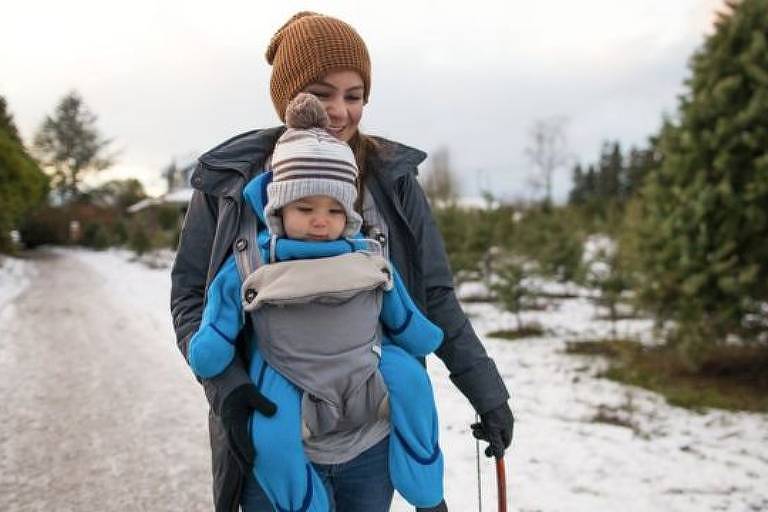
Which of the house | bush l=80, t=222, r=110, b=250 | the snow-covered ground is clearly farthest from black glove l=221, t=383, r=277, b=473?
bush l=80, t=222, r=110, b=250

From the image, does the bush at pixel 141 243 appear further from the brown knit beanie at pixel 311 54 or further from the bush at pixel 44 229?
the brown knit beanie at pixel 311 54

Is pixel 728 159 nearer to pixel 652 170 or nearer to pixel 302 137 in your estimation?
pixel 652 170

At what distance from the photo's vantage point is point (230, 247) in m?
1.49

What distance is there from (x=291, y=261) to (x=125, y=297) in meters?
12.4

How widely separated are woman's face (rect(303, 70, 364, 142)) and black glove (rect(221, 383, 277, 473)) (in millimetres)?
702

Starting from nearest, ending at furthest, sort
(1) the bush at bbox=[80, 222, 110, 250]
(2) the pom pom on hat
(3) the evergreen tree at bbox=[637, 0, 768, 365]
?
(2) the pom pom on hat, (3) the evergreen tree at bbox=[637, 0, 768, 365], (1) the bush at bbox=[80, 222, 110, 250]

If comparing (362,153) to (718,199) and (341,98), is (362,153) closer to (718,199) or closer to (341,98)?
(341,98)

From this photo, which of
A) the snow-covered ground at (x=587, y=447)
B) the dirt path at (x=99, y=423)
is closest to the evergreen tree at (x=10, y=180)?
the dirt path at (x=99, y=423)

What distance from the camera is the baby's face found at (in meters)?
1.40

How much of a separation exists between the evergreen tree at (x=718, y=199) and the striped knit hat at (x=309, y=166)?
508cm

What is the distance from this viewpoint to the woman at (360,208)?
4.87 feet

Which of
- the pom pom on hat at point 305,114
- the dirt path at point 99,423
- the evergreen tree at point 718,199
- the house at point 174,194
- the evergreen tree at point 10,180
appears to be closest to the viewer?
the pom pom on hat at point 305,114

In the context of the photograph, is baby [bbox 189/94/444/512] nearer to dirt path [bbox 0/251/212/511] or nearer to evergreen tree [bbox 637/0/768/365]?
dirt path [bbox 0/251/212/511]

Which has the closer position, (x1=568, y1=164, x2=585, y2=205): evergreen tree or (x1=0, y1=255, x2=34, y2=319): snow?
(x1=0, y1=255, x2=34, y2=319): snow
